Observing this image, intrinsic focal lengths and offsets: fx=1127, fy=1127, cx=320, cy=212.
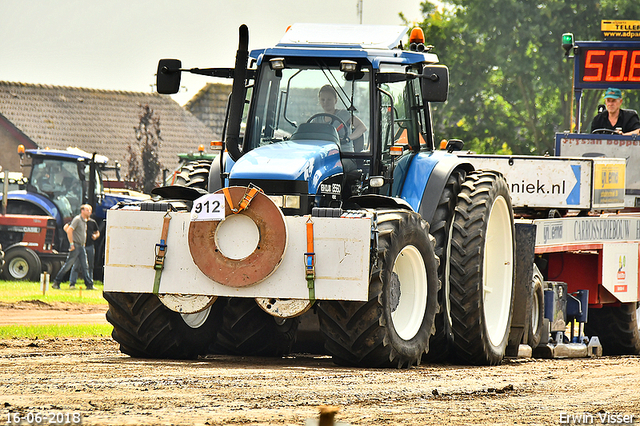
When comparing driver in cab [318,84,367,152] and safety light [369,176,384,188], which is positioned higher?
driver in cab [318,84,367,152]

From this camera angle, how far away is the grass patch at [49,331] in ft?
44.9

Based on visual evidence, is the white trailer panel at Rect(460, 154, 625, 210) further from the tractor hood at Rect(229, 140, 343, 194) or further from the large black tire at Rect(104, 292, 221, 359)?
the large black tire at Rect(104, 292, 221, 359)

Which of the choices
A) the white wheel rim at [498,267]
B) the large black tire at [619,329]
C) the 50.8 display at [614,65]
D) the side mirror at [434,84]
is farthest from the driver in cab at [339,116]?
the 50.8 display at [614,65]

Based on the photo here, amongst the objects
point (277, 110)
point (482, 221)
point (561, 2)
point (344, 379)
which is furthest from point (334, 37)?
point (561, 2)

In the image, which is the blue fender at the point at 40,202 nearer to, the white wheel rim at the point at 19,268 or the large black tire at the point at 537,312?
the white wheel rim at the point at 19,268

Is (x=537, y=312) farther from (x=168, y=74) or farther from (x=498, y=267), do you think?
(x=168, y=74)

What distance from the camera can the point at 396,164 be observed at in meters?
10.1

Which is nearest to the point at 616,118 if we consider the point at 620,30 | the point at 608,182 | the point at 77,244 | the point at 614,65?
the point at 614,65

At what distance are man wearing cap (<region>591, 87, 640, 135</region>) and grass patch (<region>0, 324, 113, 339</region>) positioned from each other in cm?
751

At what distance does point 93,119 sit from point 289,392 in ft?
162

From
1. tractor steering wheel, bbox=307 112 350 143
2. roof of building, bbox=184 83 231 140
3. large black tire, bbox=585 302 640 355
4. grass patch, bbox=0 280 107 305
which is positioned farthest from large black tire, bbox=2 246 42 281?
roof of building, bbox=184 83 231 140

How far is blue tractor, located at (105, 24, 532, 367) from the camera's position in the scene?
28.4ft

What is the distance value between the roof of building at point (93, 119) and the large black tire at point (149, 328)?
141 ft

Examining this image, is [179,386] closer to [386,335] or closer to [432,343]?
[386,335]
